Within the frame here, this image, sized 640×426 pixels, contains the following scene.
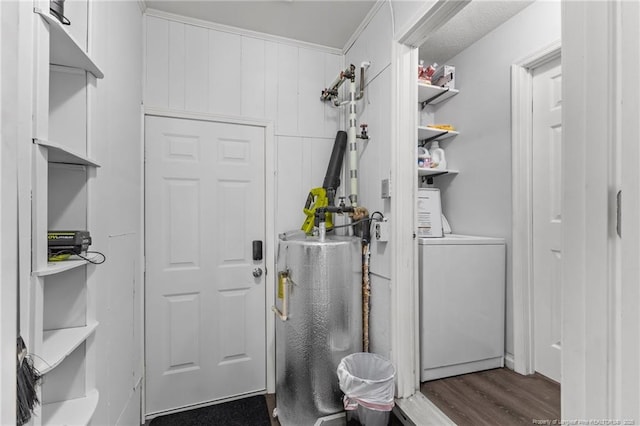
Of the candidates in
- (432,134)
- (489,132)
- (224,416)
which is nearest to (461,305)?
(489,132)

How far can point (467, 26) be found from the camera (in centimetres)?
224

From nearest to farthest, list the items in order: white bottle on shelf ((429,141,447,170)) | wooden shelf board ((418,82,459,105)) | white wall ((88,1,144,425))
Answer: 1. white wall ((88,1,144,425))
2. wooden shelf board ((418,82,459,105))
3. white bottle on shelf ((429,141,447,170))

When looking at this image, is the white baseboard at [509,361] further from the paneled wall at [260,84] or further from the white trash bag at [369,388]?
the paneled wall at [260,84]

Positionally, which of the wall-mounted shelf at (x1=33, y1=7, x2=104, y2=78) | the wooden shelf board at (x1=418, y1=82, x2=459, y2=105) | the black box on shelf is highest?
the wooden shelf board at (x1=418, y1=82, x2=459, y2=105)

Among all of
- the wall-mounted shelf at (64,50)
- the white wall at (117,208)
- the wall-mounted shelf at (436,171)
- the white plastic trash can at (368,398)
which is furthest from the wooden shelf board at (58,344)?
the wall-mounted shelf at (436,171)

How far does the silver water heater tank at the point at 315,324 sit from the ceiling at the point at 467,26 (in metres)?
1.70

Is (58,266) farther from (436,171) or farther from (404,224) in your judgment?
(436,171)

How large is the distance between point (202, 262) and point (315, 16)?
196 centimetres

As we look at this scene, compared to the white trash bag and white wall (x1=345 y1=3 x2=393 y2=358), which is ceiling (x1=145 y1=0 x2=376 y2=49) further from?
the white trash bag

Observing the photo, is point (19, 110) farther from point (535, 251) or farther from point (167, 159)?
point (535, 251)

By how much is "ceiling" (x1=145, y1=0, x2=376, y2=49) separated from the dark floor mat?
109 inches

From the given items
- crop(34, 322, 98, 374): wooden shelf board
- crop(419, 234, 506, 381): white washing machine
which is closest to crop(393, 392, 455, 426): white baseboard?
crop(419, 234, 506, 381): white washing machine

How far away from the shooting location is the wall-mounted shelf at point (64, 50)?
0.81m

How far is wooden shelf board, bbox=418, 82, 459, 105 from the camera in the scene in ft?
7.97
